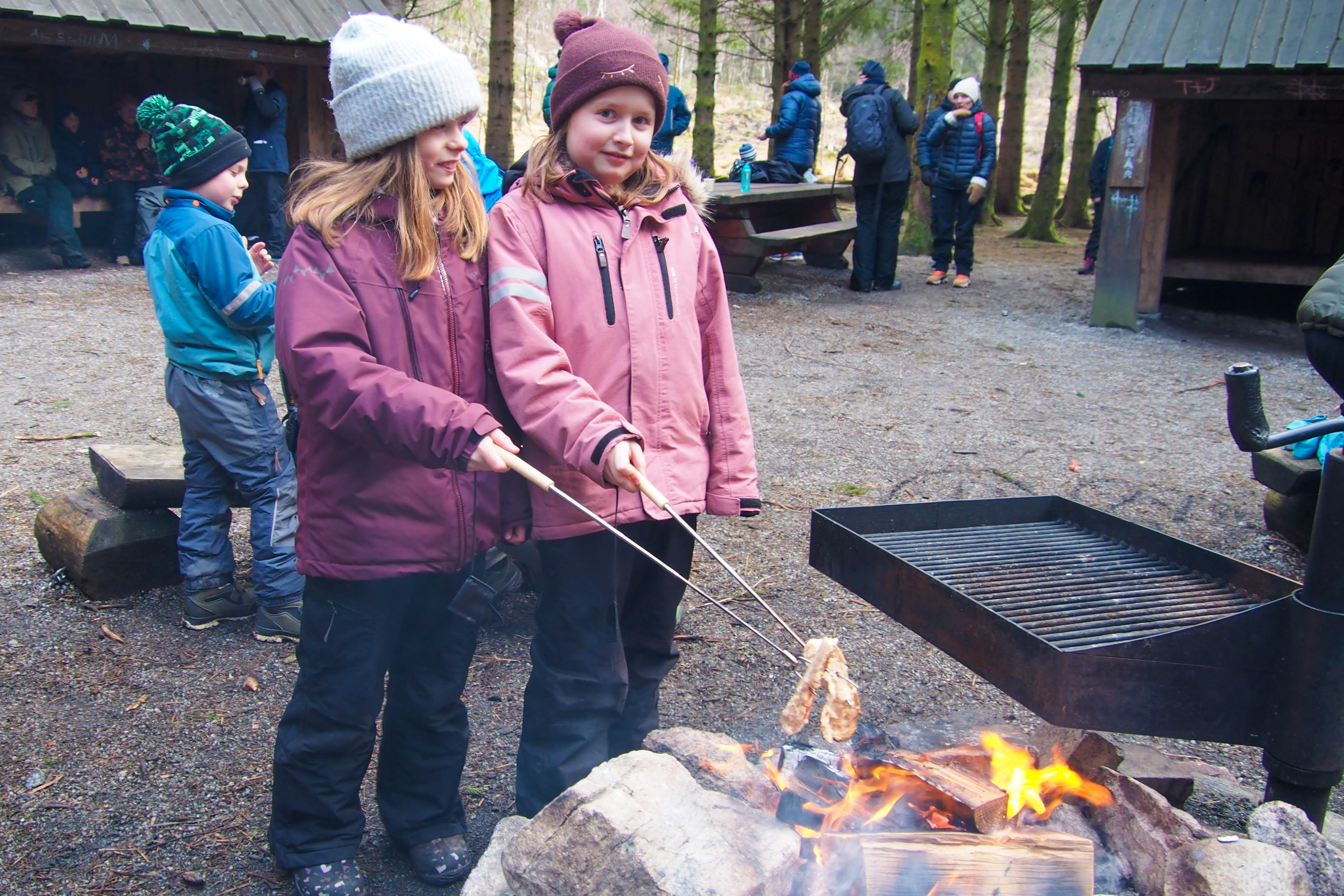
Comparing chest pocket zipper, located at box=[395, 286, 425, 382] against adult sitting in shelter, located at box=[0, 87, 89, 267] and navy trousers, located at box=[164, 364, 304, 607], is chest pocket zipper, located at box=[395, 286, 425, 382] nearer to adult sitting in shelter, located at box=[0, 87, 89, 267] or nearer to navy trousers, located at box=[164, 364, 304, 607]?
navy trousers, located at box=[164, 364, 304, 607]

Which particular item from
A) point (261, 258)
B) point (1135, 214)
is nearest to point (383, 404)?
point (261, 258)

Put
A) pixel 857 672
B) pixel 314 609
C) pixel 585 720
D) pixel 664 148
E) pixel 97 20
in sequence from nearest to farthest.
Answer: pixel 314 609 → pixel 585 720 → pixel 857 672 → pixel 97 20 → pixel 664 148

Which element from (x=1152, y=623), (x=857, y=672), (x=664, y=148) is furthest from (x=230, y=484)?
(x=664, y=148)

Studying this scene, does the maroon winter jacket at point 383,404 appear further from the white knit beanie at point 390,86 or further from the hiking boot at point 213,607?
the hiking boot at point 213,607

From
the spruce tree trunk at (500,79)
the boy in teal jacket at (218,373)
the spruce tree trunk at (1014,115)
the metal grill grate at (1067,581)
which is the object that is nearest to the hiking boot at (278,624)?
the boy in teal jacket at (218,373)

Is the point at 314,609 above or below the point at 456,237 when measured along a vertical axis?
below

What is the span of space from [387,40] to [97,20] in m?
8.87

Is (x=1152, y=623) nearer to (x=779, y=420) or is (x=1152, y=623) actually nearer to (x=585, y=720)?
(x=585, y=720)

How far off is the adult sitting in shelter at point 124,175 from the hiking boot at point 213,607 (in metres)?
8.65

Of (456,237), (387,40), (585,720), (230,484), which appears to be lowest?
(585,720)

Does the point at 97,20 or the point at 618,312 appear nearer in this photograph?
the point at 618,312

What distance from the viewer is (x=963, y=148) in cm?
1023

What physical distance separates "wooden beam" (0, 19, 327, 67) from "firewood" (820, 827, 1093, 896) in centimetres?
1032

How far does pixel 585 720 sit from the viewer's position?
2.48 m
